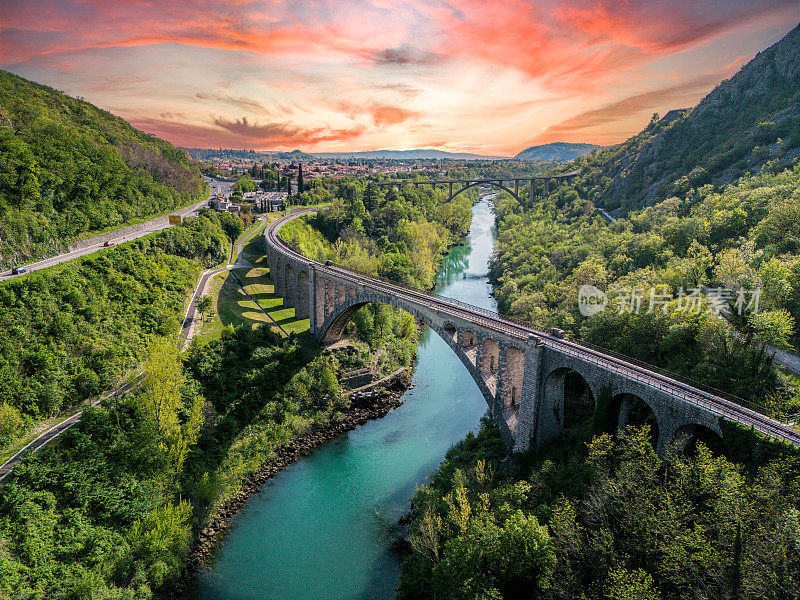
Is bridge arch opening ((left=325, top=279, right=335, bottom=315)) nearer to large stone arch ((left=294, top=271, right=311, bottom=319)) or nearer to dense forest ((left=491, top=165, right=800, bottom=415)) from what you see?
large stone arch ((left=294, top=271, right=311, bottom=319))

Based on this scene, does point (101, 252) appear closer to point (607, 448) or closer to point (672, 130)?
point (607, 448)

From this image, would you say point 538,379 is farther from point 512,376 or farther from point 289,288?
point 289,288

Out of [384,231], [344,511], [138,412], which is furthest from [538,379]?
[384,231]

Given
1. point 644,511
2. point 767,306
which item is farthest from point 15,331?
point 767,306

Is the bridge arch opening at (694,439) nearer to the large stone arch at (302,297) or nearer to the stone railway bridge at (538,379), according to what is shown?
the stone railway bridge at (538,379)

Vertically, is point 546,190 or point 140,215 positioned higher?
point 546,190
